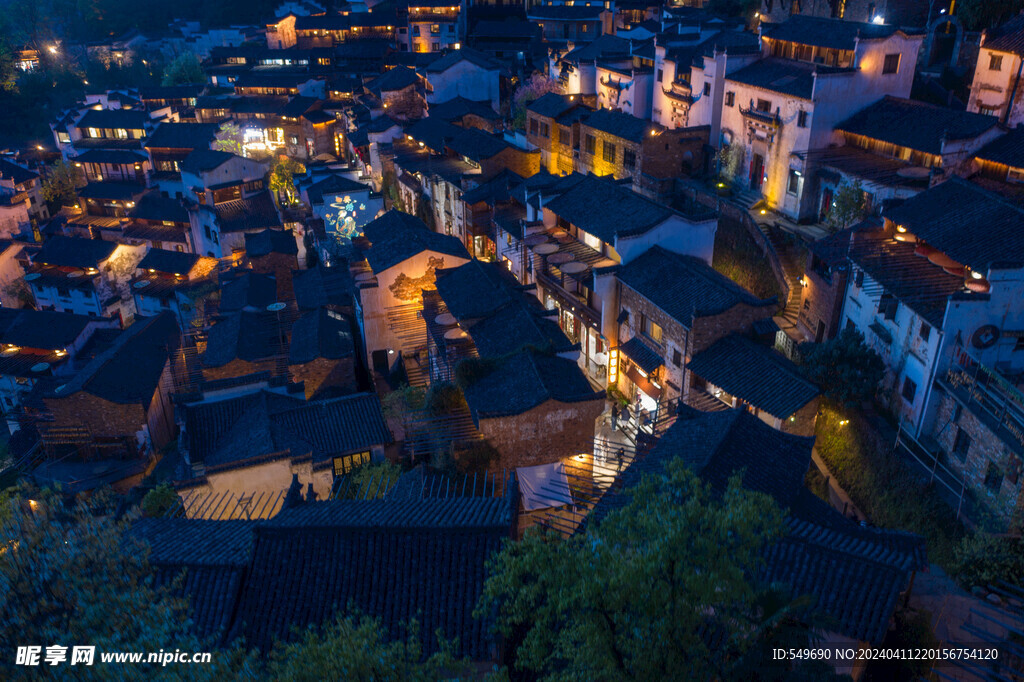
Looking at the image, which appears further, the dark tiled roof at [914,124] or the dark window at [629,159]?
the dark window at [629,159]

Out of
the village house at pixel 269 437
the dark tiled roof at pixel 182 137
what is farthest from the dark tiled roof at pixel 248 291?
the dark tiled roof at pixel 182 137

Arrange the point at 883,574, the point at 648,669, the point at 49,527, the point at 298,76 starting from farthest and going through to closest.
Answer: the point at 298,76
the point at 883,574
the point at 49,527
the point at 648,669

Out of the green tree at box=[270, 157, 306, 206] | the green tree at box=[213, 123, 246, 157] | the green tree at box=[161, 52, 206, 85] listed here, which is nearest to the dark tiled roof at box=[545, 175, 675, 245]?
the green tree at box=[270, 157, 306, 206]

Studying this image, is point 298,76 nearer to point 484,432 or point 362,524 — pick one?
point 484,432

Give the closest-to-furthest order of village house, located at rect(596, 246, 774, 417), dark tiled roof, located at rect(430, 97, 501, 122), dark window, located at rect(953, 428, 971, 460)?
dark window, located at rect(953, 428, 971, 460)
village house, located at rect(596, 246, 774, 417)
dark tiled roof, located at rect(430, 97, 501, 122)

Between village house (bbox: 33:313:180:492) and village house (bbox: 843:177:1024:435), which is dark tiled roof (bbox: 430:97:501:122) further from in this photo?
village house (bbox: 843:177:1024:435)

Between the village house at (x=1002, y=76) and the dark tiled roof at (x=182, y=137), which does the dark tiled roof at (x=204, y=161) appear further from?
the village house at (x=1002, y=76)

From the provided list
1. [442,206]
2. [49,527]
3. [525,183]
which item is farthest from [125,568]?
[442,206]
